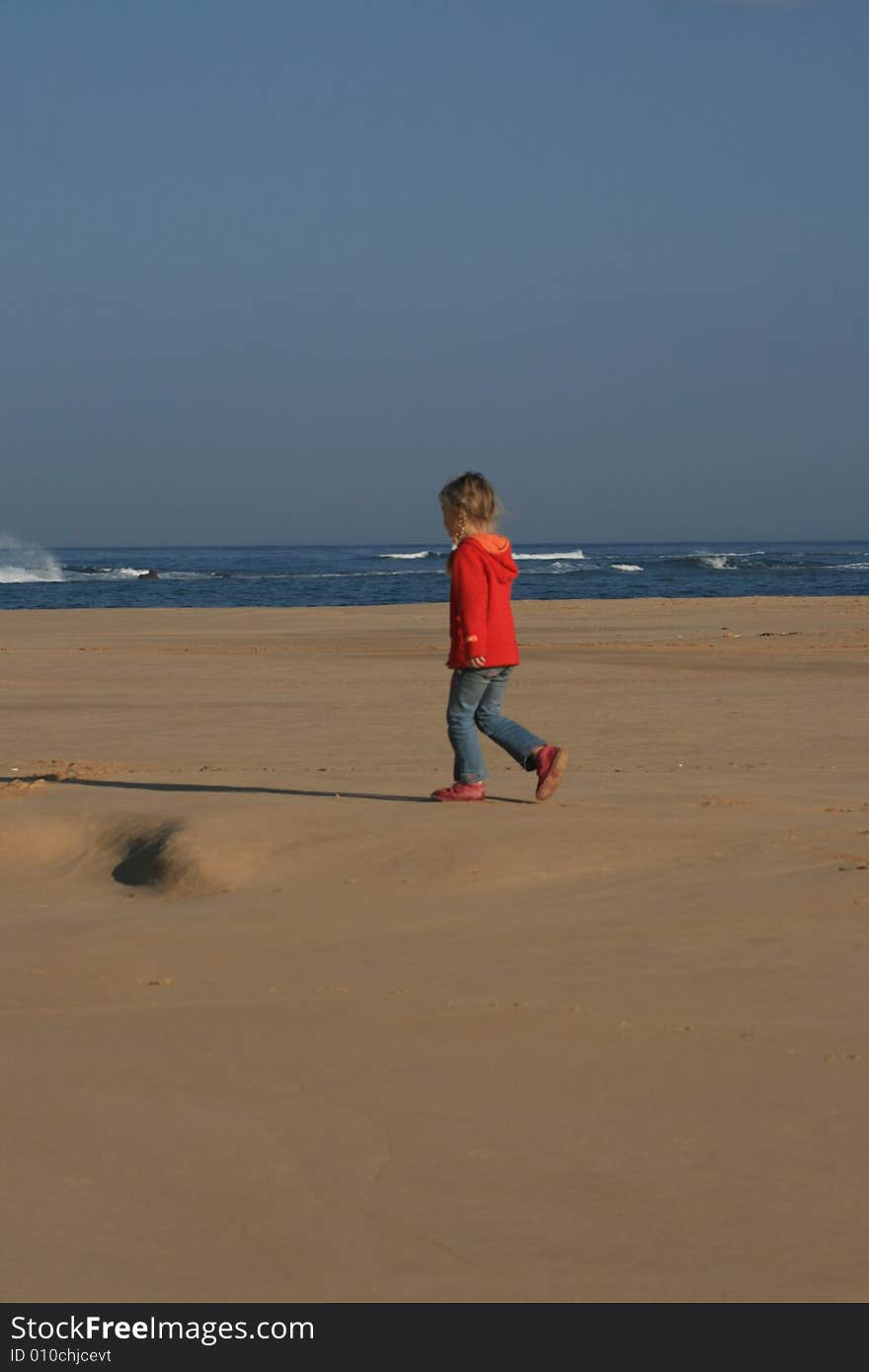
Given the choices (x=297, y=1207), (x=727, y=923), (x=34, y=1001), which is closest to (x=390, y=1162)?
(x=297, y=1207)

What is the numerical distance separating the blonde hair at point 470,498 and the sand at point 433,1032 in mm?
1462

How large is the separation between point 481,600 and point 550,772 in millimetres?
906

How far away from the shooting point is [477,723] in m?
7.75

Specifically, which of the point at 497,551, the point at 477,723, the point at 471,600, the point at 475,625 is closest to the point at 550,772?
the point at 477,723

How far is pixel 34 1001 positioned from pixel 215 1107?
1152 mm

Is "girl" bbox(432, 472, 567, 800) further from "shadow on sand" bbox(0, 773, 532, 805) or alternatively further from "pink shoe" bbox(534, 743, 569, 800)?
"shadow on sand" bbox(0, 773, 532, 805)

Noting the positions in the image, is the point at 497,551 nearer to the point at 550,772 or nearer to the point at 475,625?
the point at 475,625

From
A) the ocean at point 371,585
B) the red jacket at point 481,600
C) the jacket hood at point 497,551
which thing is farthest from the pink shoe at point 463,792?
the ocean at point 371,585

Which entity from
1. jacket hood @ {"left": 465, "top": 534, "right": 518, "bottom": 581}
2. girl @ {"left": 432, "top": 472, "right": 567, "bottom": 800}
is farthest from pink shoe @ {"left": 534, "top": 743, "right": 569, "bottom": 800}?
jacket hood @ {"left": 465, "top": 534, "right": 518, "bottom": 581}

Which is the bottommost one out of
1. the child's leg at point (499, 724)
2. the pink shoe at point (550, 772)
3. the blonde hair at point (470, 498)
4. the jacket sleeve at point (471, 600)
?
the pink shoe at point (550, 772)

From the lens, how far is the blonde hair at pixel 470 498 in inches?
295

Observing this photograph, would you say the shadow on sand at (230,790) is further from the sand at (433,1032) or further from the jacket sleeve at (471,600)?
the jacket sleeve at (471,600)

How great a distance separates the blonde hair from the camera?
748 cm

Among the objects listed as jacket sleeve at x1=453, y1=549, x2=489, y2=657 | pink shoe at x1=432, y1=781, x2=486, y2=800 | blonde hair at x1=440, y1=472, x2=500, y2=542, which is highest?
blonde hair at x1=440, y1=472, x2=500, y2=542
